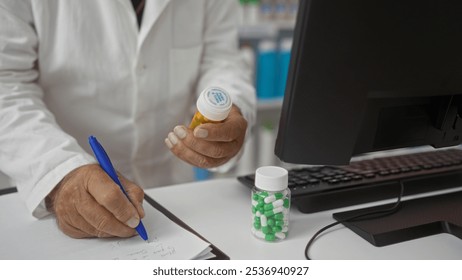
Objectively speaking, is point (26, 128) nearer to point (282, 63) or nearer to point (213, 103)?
point (213, 103)

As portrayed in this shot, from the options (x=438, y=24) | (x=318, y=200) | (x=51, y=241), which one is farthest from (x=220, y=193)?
(x=438, y=24)

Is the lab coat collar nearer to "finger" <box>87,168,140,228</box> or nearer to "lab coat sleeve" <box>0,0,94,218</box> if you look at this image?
"lab coat sleeve" <box>0,0,94,218</box>

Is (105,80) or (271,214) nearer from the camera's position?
(271,214)

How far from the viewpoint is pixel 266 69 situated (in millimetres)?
2068

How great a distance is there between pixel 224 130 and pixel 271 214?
15 centimetres

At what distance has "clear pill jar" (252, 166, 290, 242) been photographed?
22.5 inches

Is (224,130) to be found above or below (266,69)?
above

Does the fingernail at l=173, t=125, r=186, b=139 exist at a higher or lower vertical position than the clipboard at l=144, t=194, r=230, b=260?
higher

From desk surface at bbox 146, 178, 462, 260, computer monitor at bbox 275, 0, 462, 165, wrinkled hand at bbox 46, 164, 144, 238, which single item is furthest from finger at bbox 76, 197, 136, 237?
computer monitor at bbox 275, 0, 462, 165

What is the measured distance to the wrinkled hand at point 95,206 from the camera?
1.85 ft

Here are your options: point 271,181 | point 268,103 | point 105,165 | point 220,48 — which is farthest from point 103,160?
point 268,103

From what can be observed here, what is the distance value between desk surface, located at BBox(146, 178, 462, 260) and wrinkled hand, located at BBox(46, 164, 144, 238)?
0.11 meters

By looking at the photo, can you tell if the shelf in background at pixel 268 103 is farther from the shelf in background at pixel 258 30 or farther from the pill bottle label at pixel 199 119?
the pill bottle label at pixel 199 119

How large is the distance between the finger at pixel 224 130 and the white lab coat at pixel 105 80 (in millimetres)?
134
